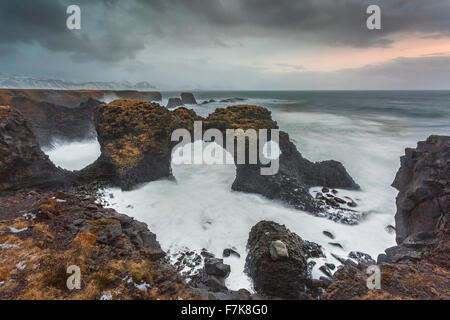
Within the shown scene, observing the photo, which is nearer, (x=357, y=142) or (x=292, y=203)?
(x=292, y=203)

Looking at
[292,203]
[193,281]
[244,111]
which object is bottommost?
[193,281]

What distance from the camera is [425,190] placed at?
10555mm

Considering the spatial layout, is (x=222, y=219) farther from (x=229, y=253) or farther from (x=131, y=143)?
(x=131, y=143)

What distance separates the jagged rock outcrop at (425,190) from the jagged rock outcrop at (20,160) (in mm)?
21692

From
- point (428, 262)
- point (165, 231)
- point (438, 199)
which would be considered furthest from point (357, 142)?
point (165, 231)

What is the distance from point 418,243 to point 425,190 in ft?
9.09

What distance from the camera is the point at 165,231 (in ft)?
43.1

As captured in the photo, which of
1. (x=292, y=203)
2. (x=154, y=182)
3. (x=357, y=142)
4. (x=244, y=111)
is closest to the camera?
(x=292, y=203)

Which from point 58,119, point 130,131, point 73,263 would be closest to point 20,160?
point 130,131

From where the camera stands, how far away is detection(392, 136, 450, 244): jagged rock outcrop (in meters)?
9.93

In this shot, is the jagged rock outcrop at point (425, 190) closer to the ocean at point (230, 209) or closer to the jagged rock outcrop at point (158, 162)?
the ocean at point (230, 209)

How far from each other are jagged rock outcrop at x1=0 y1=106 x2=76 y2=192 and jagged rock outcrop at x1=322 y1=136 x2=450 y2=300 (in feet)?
55.4

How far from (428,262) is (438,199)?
Result: 3822mm

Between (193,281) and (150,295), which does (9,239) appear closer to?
(150,295)
